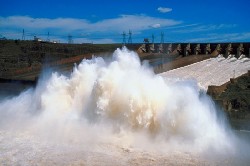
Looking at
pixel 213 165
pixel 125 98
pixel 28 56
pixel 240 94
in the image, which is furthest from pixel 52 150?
pixel 28 56

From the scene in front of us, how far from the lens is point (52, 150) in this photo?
13773 mm

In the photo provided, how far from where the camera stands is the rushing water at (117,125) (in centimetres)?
1341

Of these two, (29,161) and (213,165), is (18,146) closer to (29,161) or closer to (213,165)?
(29,161)

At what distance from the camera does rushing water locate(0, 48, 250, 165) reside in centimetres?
1341

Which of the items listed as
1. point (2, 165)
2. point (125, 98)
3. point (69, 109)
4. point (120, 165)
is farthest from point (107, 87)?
point (2, 165)

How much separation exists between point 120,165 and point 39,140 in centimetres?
430

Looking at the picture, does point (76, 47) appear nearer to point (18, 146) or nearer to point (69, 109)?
point (69, 109)

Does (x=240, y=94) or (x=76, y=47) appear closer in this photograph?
(x=240, y=94)

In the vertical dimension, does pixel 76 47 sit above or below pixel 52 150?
above

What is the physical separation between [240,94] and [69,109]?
522 inches

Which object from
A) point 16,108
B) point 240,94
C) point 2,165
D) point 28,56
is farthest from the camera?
point 28,56

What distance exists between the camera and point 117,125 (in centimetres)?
1605

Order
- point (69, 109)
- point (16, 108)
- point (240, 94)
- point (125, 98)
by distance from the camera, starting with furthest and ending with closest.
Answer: point (240, 94), point (16, 108), point (69, 109), point (125, 98)

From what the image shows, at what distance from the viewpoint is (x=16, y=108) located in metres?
20.2
